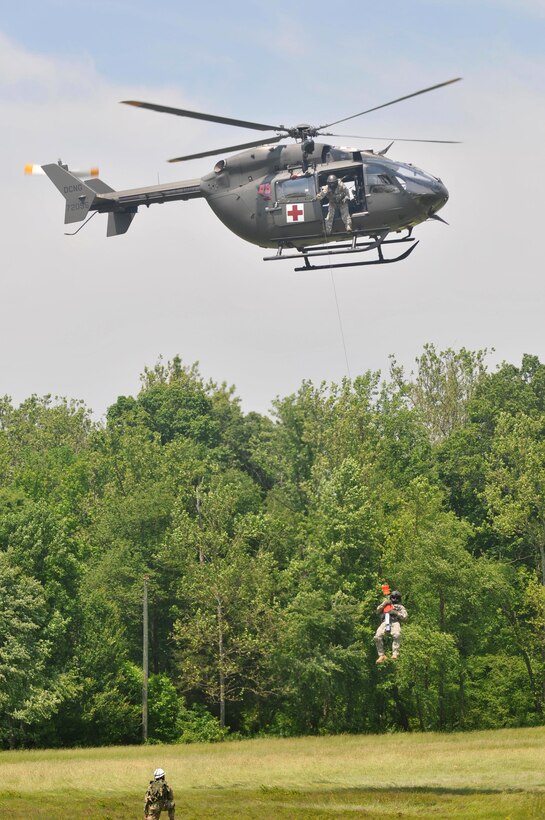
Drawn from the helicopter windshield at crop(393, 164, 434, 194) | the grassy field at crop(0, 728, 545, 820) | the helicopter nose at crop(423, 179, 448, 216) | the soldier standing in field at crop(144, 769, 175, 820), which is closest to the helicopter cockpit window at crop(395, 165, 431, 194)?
the helicopter windshield at crop(393, 164, 434, 194)

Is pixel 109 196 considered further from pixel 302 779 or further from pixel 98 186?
pixel 302 779

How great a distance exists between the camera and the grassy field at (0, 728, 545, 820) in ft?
145

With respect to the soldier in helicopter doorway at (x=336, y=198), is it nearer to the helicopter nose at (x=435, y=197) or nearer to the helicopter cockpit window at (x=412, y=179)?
the helicopter cockpit window at (x=412, y=179)

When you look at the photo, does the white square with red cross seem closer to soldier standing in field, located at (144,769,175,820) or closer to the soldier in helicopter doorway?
the soldier in helicopter doorway

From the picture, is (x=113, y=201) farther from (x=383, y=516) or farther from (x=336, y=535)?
(x=383, y=516)

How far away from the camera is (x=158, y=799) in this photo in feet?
106

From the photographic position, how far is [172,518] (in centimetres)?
8531

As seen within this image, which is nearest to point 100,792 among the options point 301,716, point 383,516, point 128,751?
point 128,751

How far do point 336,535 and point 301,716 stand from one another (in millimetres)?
10062

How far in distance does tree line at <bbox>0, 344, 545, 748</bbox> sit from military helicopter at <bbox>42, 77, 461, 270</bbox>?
29799 mm

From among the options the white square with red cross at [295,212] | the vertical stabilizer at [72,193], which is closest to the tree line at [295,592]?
the vertical stabilizer at [72,193]

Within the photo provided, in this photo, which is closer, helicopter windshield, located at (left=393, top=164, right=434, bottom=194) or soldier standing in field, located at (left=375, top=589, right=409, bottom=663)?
soldier standing in field, located at (left=375, top=589, right=409, bottom=663)

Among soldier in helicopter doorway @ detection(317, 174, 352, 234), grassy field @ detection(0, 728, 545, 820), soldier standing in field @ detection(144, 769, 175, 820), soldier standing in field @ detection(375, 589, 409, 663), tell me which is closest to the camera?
soldier standing in field @ detection(144, 769, 175, 820)

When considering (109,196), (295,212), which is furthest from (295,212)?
(109,196)
